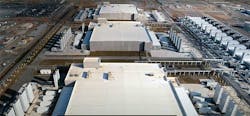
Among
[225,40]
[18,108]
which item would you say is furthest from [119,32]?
[18,108]

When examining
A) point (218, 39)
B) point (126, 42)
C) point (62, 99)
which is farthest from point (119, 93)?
point (218, 39)

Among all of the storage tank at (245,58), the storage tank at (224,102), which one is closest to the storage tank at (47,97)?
the storage tank at (224,102)

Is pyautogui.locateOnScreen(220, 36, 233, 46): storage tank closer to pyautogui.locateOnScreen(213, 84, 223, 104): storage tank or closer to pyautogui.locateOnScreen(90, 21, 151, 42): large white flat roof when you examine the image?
pyautogui.locateOnScreen(90, 21, 151, 42): large white flat roof

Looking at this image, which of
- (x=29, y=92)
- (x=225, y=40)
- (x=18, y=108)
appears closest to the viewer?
(x=18, y=108)

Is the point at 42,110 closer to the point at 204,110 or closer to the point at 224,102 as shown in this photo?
the point at 204,110

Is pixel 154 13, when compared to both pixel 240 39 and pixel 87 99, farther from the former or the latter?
pixel 87 99

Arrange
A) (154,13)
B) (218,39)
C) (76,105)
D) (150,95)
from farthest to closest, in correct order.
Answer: (154,13)
(218,39)
(150,95)
(76,105)

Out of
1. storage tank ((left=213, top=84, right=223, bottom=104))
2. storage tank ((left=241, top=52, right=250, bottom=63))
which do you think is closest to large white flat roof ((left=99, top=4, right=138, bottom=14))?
storage tank ((left=241, top=52, right=250, bottom=63))
